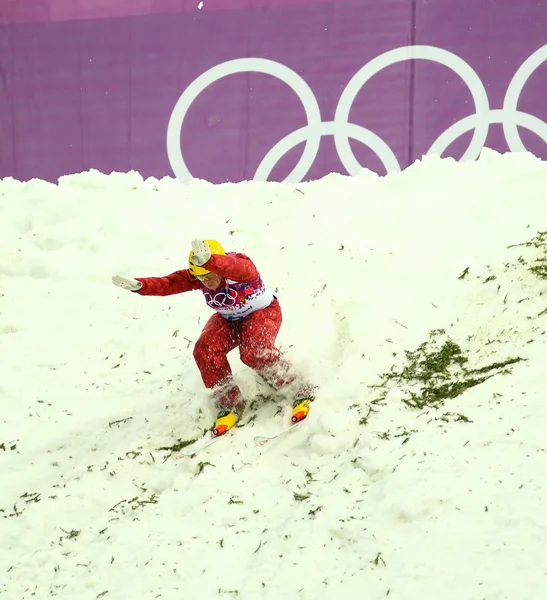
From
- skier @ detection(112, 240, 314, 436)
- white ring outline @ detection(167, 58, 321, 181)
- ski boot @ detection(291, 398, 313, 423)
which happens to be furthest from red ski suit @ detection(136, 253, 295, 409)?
white ring outline @ detection(167, 58, 321, 181)

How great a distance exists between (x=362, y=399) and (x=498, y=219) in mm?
2456

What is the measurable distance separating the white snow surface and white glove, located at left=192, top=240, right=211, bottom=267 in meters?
0.88

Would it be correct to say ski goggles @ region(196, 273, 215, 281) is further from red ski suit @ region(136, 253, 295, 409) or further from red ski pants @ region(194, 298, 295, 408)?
red ski pants @ region(194, 298, 295, 408)

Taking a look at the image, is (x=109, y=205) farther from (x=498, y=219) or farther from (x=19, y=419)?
(x=498, y=219)

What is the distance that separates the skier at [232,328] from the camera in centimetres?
397

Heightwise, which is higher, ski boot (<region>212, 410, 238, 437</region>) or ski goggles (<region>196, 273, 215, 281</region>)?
ski goggles (<region>196, 273, 215, 281</region>)

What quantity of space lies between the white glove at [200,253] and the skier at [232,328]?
0.12 metres

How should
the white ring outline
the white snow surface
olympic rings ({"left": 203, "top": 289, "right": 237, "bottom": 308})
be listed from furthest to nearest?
the white ring outline, olympic rings ({"left": 203, "top": 289, "right": 237, "bottom": 308}), the white snow surface

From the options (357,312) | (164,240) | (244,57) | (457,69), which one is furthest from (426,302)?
(244,57)

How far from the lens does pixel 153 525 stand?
3.35 m

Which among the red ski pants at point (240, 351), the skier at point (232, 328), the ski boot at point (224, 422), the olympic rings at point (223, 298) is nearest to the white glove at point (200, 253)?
the skier at point (232, 328)

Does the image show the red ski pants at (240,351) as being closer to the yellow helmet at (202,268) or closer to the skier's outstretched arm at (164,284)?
the skier's outstretched arm at (164,284)

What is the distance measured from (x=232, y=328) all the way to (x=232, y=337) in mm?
52

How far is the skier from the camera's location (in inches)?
156
